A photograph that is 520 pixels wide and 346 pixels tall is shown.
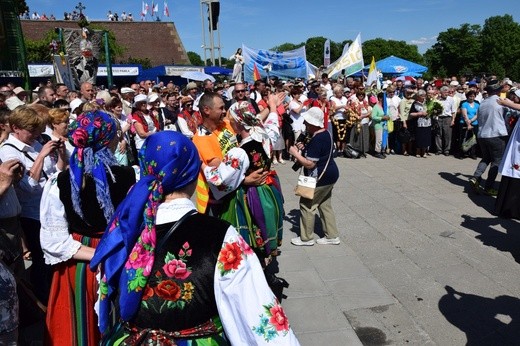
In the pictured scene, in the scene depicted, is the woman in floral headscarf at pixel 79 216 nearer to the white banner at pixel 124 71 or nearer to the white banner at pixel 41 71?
the white banner at pixel 41 71

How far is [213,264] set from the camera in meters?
1.58


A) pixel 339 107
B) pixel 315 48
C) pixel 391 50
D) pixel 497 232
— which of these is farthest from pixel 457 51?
pixel 315 48

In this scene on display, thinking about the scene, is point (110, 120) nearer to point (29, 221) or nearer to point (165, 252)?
point (165, 252)

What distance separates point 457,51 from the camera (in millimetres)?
52688

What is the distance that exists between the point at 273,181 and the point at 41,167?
1.92 meters

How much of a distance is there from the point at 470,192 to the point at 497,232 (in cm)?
213

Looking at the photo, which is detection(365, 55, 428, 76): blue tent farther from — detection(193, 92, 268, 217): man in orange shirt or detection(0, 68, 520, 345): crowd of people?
detection(193, 92, 268, 217): man in orange shirt

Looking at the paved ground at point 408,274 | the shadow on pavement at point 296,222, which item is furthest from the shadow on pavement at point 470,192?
the shadow on pavement at point 296,222

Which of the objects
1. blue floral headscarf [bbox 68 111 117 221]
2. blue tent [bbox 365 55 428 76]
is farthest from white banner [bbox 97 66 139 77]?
blue floral headscarf [bbox 68 111 117 221]

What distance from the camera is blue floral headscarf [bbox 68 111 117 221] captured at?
2463 mm

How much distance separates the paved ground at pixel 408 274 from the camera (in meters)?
3.56

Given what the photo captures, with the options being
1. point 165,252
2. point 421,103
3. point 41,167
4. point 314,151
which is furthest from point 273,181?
point 421,103

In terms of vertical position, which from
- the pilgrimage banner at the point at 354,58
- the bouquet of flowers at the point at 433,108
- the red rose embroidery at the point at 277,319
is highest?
the pilgrimage banner at the point at 354,58

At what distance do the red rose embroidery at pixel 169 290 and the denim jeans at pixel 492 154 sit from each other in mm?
7176
